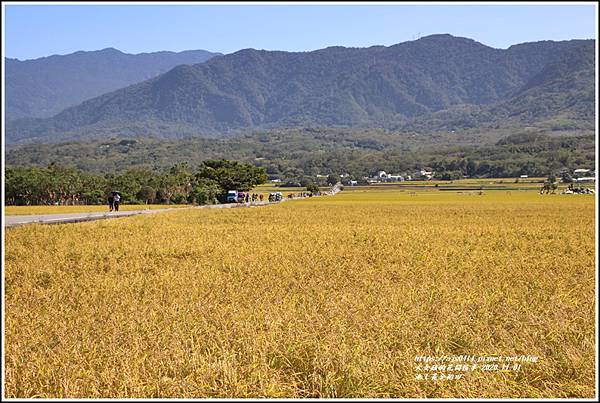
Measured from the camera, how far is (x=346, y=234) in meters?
25.0

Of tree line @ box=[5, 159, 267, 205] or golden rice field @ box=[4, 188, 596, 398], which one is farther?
tree line @ box=[5, 159, 267, 205]

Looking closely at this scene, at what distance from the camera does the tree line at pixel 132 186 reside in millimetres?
81938

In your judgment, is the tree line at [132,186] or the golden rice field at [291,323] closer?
the golden rice field at [291,323]

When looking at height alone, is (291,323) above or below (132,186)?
above

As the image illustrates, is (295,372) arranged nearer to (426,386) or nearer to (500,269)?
(426,386)

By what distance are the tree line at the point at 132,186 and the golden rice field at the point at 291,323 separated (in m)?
69.8

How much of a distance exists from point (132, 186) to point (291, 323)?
85681mm

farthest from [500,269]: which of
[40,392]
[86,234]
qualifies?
[86,234]

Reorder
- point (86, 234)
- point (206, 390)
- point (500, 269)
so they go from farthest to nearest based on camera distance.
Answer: point (86, 234)
point (500, 269)
point (206, 390)

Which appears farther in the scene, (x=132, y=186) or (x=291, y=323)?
(x=132, y=186)

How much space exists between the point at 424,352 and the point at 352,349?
0.81m

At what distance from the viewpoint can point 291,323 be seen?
8.09 metres

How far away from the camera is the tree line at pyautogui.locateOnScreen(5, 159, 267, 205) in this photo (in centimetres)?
8194

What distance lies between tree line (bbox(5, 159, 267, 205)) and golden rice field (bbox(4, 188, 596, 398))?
69.8 m
